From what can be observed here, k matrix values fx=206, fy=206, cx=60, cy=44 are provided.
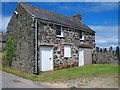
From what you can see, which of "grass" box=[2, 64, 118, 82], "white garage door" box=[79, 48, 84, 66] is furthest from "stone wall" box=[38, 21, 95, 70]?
"grass" box=[2, 64, 118, 82]

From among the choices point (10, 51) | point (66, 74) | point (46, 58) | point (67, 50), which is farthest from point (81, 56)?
point (10, 51)

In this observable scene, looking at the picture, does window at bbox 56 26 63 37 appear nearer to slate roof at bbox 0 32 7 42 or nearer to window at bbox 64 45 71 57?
window at bbox 64 45 71 57

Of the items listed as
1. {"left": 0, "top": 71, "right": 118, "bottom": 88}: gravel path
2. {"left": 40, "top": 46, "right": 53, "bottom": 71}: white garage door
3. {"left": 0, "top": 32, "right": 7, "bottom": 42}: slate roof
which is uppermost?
{"left": 0, "top": 32, "right": 7, "bottom": 42}: slate roof

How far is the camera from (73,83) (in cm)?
1555

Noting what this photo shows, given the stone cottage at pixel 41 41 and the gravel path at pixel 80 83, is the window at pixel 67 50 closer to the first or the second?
the stone cottage at pixel 41 41

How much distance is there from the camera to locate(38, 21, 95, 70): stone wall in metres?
21.7

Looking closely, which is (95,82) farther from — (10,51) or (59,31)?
(10,51)

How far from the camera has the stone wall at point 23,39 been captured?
2098 cm

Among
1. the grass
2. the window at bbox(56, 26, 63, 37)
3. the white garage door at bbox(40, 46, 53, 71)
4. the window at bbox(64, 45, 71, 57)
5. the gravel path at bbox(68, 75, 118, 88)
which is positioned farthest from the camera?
the window at bbox(64, 45, 71, 57)

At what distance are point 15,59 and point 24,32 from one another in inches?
137

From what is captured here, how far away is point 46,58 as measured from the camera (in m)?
21.8

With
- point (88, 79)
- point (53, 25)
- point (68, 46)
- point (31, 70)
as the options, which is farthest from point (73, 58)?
point (88, 79)

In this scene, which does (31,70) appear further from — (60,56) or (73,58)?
(73,58)

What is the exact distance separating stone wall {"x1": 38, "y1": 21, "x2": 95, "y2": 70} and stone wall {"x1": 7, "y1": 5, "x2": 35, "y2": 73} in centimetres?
Result: 107
